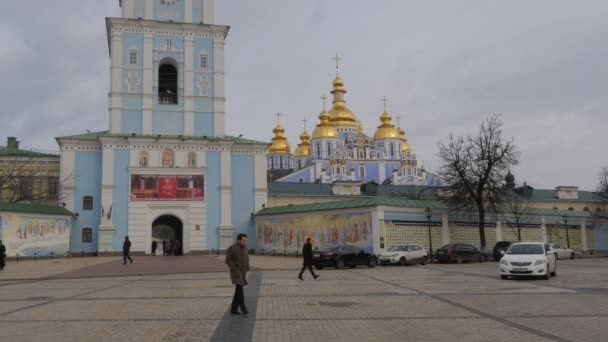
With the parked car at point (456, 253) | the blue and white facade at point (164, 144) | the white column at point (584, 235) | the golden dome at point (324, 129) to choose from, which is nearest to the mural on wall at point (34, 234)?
the blue and white facade at point (164, 144)

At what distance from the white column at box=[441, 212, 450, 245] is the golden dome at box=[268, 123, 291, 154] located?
77.1 metres

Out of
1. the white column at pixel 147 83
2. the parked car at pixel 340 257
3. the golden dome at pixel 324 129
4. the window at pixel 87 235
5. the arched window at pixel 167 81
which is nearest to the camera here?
the parked car at pixel 340 257

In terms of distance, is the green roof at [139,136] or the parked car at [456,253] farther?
the green roof at [139,136]

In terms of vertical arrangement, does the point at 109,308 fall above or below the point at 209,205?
below

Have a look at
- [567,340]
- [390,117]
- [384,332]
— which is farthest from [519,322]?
[390,117]

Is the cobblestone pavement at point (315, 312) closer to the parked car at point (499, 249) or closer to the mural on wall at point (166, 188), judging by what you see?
the parked car at point (499, 249)

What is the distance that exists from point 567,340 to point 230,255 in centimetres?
640

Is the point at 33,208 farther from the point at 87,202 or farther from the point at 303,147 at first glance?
the point at 303,147

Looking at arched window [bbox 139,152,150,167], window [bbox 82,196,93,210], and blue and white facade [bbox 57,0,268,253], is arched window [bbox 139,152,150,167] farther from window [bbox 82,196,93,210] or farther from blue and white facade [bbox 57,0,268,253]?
window [bbox 82,196,93,210]

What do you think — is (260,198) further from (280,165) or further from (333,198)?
(280,165)

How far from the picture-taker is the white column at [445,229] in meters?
40.2

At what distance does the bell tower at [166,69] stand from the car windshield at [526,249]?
30.4 metres

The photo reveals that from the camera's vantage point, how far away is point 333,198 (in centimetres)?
Answer: 6341

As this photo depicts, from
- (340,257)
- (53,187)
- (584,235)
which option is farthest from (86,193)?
(584,235)
